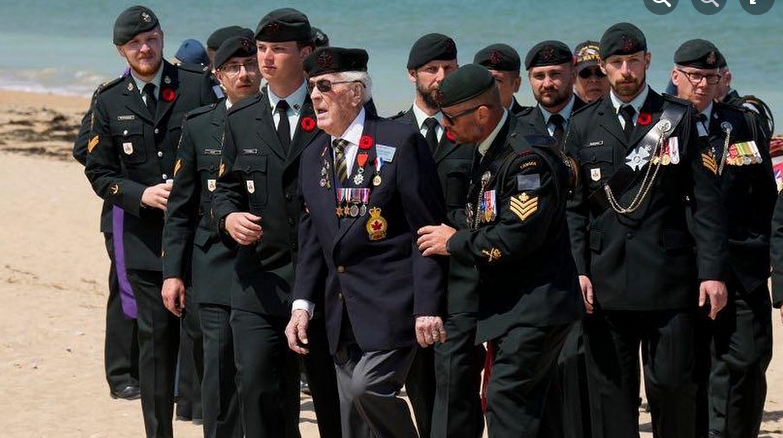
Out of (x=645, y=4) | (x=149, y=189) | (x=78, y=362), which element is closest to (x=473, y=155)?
(x=149, y=189)

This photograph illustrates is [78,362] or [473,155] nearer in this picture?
[473,155]

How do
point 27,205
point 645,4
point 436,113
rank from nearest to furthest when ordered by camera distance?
point 436,113 → point 27,205 → point 645,4

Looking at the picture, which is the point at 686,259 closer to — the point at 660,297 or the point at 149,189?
the point at 660,297

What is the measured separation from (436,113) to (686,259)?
1.44 meters

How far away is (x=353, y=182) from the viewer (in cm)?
737

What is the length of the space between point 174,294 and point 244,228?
871 mm

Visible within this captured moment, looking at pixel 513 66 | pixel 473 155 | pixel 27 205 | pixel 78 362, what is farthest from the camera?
pixel 27 205

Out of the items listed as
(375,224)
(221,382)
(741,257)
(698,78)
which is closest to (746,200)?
(741,257)

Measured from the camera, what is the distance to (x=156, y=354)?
356 inches

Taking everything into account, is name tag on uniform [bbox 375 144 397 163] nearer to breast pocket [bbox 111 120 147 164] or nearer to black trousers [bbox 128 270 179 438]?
black trousers [bbox 128 270 179 438]

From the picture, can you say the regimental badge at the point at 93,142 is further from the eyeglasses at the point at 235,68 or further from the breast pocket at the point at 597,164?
the breast pocket at the point at 597,164

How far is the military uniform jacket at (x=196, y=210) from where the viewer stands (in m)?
8.23

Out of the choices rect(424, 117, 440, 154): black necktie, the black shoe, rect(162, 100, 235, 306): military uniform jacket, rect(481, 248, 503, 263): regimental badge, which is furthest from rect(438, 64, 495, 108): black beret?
the black shoe

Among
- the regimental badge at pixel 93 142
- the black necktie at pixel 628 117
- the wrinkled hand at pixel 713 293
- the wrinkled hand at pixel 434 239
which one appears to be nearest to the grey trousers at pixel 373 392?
the wrinkled hand at pixel 434 239
